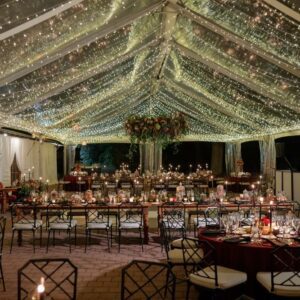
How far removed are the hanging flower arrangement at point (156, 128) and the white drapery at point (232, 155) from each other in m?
11.3

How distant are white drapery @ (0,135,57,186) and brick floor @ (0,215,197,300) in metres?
6.02

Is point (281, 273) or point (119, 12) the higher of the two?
point (119, 12)

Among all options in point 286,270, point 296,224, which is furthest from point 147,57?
point 286,270

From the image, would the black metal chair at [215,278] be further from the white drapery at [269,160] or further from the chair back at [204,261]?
the white drapery at [269,160]

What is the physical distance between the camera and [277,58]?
689 centimetres

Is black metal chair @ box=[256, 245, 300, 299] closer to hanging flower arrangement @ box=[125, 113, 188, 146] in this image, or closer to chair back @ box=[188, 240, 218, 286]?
chair back @ box=[188, 240, 218, 286]

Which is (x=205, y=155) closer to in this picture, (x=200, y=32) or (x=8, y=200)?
(x=8, y=200)

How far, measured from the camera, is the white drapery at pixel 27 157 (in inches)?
550

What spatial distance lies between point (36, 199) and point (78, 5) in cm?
387

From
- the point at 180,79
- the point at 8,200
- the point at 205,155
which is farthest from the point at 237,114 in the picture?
the point at 205,155

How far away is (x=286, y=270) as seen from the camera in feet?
14.6

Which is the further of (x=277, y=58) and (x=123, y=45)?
(x=123, y=45)

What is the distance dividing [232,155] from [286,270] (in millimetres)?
16613

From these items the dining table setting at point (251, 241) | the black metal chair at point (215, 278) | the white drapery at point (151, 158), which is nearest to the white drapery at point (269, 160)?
the white drapery at point (151, 158)
